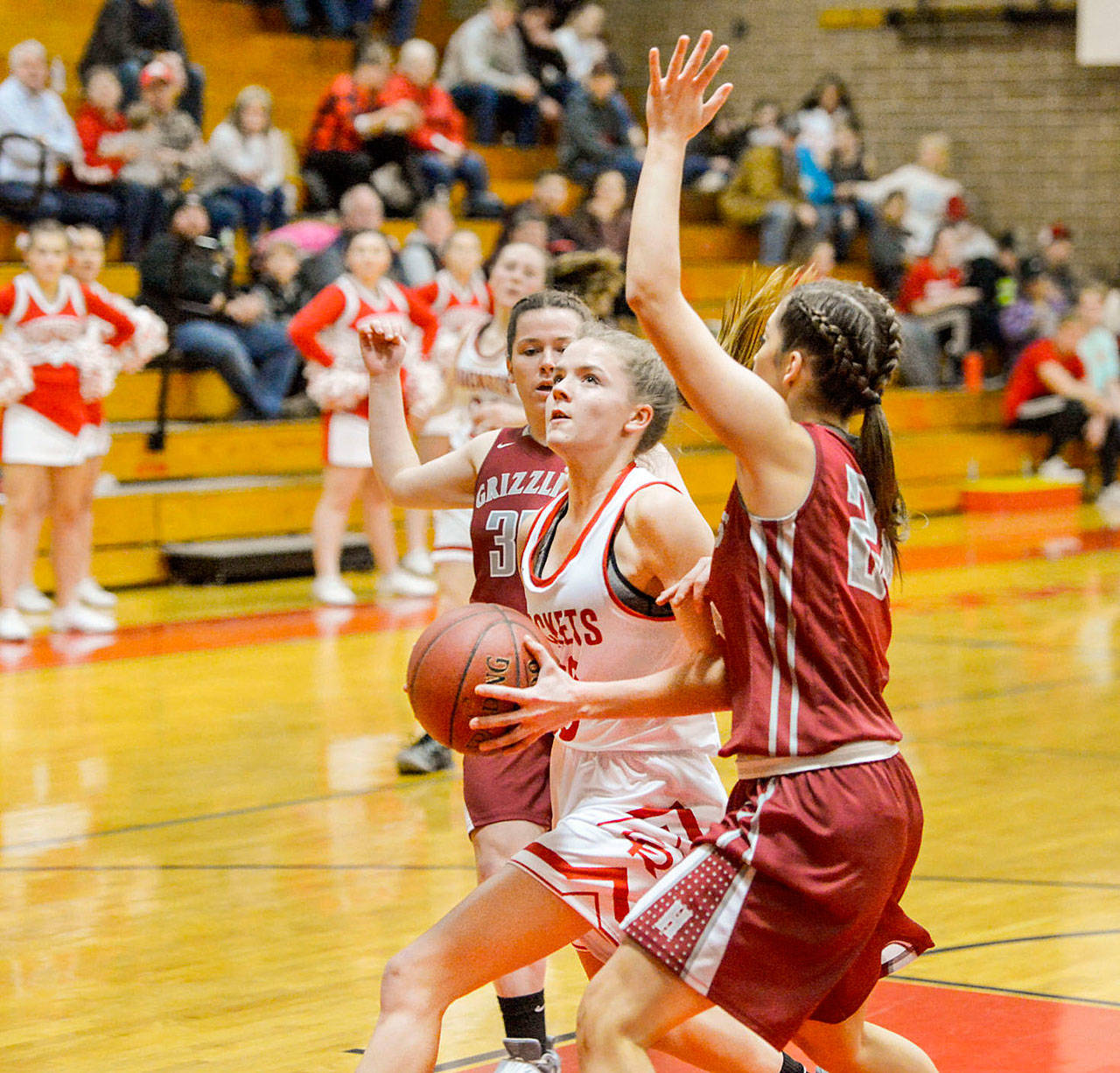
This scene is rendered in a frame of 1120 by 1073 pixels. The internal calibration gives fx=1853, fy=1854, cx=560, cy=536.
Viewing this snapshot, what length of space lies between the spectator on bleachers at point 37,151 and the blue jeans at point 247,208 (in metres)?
0.66

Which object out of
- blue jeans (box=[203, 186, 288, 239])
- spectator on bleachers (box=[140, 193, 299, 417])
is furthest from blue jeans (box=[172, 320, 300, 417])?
blue jeans (box=[203, 186, 288, 239])

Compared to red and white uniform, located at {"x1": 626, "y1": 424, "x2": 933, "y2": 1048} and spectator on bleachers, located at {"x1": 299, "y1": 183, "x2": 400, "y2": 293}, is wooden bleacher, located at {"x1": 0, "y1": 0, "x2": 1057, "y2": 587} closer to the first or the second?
spectator on bleachers, located at {"x1": 299, "y1": 183, "x2": 400, "y2": 293}

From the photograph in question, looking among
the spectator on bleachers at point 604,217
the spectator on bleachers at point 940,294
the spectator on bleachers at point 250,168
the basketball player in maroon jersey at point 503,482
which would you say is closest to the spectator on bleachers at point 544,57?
the spectator on bleachers at point 604,217

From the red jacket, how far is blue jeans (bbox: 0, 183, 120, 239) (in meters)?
2.47

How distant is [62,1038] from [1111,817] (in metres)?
3.31

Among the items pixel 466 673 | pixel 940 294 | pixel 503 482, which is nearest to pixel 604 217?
pixel 940 294

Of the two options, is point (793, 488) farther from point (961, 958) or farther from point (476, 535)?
point (961, 958)

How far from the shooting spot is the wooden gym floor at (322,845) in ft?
13.0

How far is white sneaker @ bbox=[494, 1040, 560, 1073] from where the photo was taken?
3.59 metres

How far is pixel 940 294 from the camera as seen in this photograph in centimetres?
1562

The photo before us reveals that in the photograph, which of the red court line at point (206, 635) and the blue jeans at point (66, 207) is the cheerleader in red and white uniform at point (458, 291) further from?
the blue jeans at point (66, 207)

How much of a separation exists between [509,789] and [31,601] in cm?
645

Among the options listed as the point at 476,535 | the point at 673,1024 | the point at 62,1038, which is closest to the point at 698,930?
the point at 673,1024

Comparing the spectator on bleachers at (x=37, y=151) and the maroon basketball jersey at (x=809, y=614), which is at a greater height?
the spectator on bleachers at (x=37, y=151)
